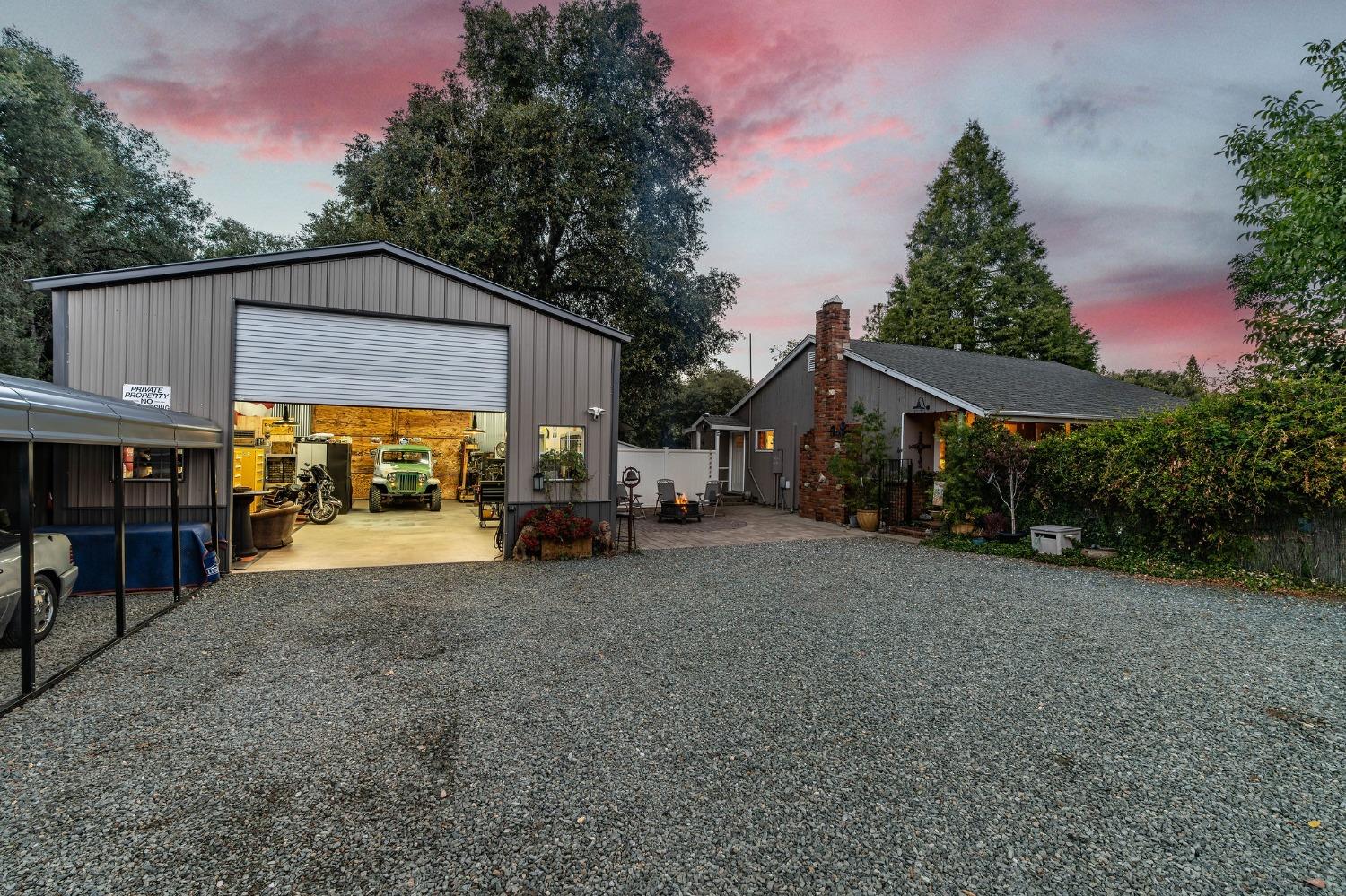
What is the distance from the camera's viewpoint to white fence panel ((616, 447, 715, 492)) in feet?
50.7

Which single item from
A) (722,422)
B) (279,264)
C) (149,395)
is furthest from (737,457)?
(149,395)

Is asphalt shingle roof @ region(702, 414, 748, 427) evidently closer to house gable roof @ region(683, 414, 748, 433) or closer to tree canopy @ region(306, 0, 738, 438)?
house gable roof @ region(683, 414, 748, 433)

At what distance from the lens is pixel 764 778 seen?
2.86m

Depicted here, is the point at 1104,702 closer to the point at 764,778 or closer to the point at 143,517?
the point at 764,778

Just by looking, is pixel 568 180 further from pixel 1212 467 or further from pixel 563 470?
pixel 1212 467

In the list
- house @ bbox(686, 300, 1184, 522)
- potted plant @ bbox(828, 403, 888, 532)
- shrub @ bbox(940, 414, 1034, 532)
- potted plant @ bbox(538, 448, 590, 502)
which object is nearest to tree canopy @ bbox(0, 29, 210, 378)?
potted plant @ bbox(538, 448, 590, 502)

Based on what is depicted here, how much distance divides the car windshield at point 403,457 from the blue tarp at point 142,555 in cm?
831

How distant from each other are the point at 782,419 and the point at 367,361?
475 inches

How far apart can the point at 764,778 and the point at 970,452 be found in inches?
378

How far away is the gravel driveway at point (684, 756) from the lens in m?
2.24

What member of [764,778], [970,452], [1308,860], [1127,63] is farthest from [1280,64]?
[764,778]

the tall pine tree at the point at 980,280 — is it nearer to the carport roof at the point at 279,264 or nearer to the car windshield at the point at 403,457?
the carport roof at the point at 279,264

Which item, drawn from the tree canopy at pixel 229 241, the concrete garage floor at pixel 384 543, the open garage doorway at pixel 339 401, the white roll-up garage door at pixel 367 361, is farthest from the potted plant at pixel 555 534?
the tree canopy at pixel 229 241

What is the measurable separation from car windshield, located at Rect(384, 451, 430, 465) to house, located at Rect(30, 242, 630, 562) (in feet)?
15.3
